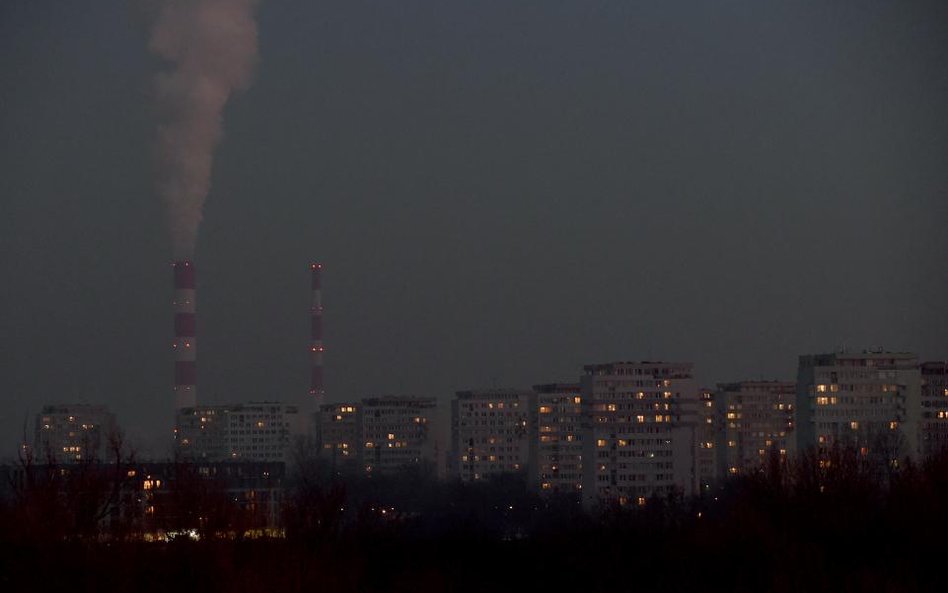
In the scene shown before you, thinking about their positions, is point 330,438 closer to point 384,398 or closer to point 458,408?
point 384,398

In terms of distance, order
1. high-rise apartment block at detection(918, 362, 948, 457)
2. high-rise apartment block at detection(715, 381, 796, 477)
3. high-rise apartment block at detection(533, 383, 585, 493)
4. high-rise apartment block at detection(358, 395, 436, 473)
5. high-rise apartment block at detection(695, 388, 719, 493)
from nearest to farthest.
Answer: high-rise apartment block at detection(918, 362, 948, 457), high-rise apartment block at detection(695, 388, 719, 493), high-rise apartment block at detection(533, 383, 585, 493), high-rise apartment block at detection(715, 381, 796, 477), high-rise apartment block at detection(358, 395, 436, 473)

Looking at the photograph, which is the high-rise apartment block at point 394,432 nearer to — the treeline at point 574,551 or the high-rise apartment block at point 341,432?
the high-rise apartment block at point 341,432

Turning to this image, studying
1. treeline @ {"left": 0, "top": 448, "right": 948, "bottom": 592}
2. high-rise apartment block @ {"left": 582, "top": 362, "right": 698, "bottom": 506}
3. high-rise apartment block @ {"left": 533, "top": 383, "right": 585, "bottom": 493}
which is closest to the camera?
treeline @ {"left": 0, "top": 448, "right": 948, "bottom": 592}

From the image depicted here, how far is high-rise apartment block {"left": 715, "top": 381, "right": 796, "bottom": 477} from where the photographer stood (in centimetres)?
6869

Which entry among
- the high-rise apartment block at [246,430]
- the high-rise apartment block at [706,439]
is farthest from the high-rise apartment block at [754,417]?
the high-rise apartment block at [246,430]

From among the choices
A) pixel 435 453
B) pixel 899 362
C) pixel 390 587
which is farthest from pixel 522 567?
pixel 435 453

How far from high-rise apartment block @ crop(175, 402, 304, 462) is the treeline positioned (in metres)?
50.4

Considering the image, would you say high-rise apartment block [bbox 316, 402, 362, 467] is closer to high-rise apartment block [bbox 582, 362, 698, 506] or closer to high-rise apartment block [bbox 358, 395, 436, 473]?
high-rise apartment block [bbox 358, 395, 436, 473]

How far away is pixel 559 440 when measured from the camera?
68.1 meters

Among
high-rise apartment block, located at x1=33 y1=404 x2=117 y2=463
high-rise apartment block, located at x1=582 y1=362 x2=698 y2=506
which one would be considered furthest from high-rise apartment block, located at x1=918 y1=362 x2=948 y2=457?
high-rise apartment block, located at x1=33 y1=404 x2=117 y2=463

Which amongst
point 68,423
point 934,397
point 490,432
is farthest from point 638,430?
point 68,423

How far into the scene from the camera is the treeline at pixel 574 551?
21.2m

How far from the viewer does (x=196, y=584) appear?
22.1m

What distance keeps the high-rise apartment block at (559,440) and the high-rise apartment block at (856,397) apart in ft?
31.4
